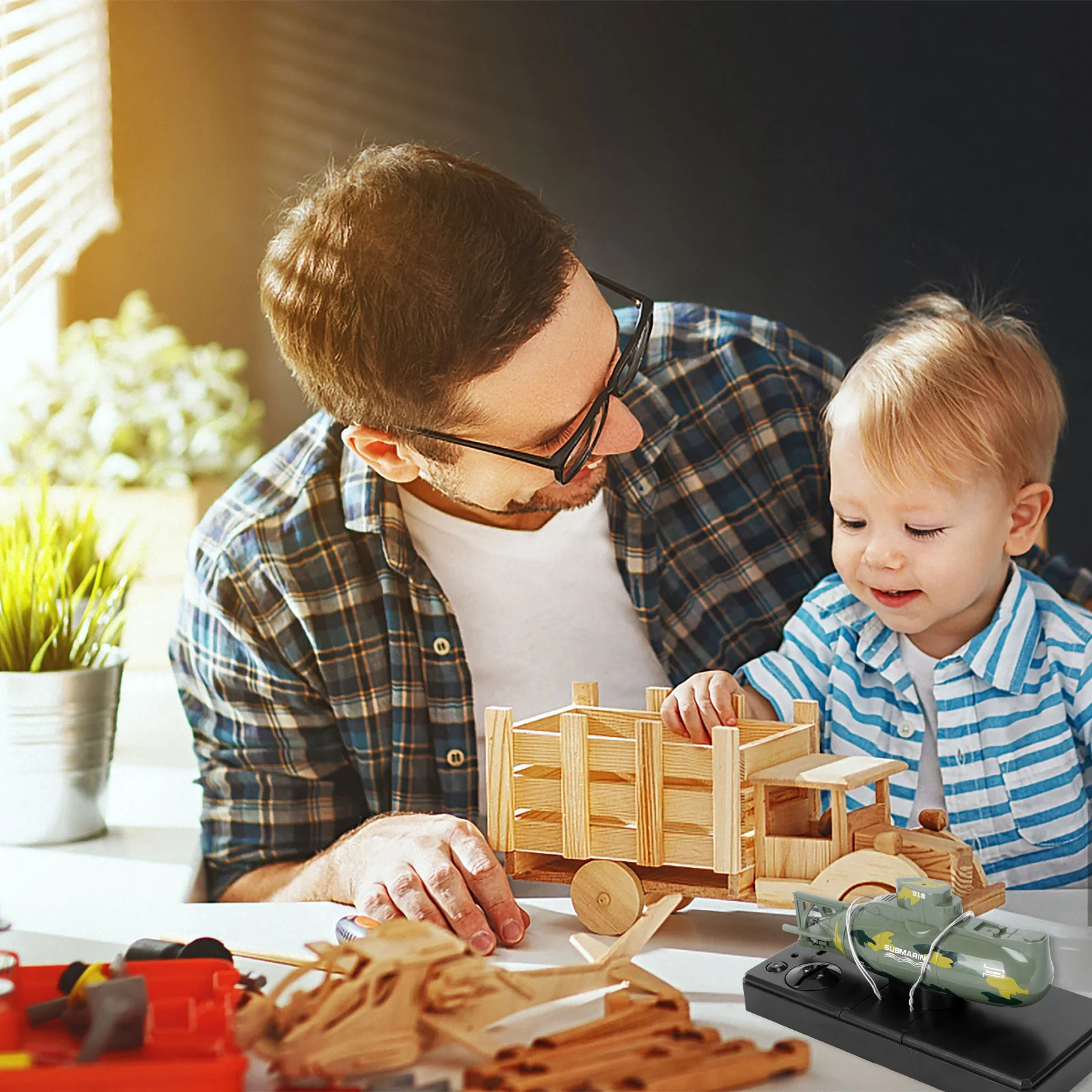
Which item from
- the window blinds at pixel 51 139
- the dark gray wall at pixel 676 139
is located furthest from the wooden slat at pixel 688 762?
the dark gray wall at pixel 676 139

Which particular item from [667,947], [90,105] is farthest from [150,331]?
[667,947]

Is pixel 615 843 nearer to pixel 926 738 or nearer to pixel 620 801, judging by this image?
pixel 620 801

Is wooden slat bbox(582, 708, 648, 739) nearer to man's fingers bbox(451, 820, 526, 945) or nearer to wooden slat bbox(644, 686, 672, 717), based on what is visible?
wooden slat bbox(644, 686, 672, 717)

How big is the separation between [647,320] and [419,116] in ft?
5.18

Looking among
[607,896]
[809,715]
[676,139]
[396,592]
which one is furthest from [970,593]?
[676,139]

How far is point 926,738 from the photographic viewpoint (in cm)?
124

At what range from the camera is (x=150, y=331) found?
104 inches

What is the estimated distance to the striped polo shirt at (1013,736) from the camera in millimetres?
1176

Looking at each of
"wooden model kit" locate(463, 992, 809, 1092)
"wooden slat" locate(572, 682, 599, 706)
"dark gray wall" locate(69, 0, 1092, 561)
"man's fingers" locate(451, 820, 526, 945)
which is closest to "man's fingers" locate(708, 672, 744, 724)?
"wooden slat" locate(572, 682, 599, 706)

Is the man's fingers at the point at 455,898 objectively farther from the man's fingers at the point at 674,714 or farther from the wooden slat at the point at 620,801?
the man's fingers at the point at 674,714

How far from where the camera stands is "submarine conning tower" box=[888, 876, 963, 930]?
0.72 meters

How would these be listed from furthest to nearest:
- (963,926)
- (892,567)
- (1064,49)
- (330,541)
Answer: (1064,49) → (330,541) → (892,567) → (963,926)

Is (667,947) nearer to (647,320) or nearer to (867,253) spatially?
(647,320)

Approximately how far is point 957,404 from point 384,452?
0.56 m
